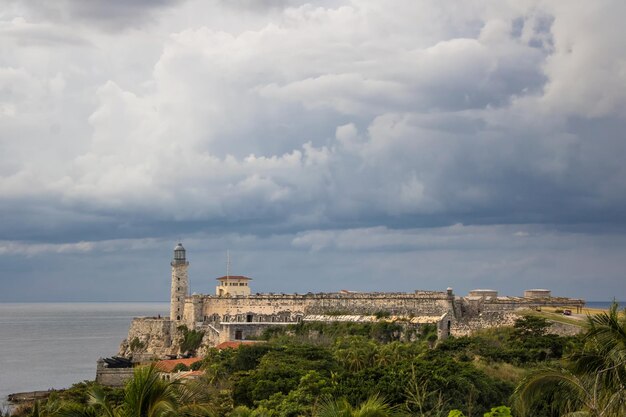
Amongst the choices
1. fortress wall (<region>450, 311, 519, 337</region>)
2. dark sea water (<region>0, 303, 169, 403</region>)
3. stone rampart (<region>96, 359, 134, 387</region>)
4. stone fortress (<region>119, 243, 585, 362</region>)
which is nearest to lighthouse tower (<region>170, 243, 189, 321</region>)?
stone fortress (<region>119, 243, 585, 362</region>)

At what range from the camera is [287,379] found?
3900 centimetres

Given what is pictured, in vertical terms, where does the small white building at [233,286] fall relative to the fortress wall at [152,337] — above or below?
above

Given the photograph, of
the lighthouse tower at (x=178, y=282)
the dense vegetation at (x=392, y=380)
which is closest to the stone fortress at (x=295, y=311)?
the lighthouse tower at (x=178, y=282)

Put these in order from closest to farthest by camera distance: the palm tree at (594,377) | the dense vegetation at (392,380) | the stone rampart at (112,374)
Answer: the palm tree at (594,377), the dense vegetation at (392,380), the stone rampart at (112,374)

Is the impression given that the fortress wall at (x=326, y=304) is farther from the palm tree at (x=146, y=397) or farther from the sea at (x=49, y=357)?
the palm tree at (x=146, y=397)

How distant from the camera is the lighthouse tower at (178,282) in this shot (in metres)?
83.4

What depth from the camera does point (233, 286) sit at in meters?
91.6

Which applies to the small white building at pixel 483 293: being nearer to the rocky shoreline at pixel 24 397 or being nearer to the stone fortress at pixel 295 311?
the stone fortress at pixel 295 311

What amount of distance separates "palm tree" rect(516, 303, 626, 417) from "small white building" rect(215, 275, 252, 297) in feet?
247

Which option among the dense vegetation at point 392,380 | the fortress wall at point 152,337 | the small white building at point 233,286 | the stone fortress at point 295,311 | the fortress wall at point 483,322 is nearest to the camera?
the dense vegetation at point 392,380

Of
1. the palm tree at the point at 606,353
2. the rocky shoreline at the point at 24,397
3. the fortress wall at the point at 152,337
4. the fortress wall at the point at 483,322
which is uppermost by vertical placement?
the palm tree at the point at 606,353

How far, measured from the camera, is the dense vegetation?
1476 cm

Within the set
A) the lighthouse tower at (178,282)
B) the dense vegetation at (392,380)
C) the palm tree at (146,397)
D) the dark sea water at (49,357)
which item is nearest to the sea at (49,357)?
the dark sea water at (49,357)

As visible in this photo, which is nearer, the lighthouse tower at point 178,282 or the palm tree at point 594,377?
the palm tree at point 594,377
